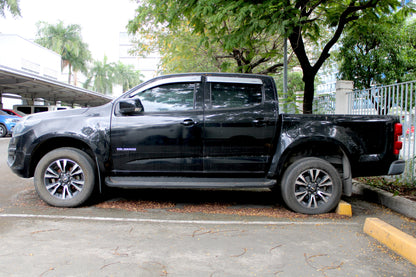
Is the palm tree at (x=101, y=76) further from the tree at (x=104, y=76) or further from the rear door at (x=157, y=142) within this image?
the rear door at (x=157, y=142)

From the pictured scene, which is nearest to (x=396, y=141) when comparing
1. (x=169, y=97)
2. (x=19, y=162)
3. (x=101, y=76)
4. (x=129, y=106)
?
(x=169, y=97)

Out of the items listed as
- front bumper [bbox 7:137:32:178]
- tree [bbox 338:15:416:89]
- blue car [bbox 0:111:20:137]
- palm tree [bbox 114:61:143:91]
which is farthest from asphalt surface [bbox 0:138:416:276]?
palm tree [bbox 114:61:143:91]

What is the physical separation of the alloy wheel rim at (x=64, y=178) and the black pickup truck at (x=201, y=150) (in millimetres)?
13

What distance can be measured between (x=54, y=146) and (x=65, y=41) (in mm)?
48509

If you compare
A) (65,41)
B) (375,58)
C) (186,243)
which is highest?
(65,41)

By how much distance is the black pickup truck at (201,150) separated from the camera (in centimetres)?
477

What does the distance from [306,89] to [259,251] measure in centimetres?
628

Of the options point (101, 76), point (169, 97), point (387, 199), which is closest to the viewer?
point (169, 97)

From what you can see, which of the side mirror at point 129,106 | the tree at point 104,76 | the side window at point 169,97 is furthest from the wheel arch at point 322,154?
the tree at point 104,76

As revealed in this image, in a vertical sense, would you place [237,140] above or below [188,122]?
below

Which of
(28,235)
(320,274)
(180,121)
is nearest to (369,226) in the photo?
(320,274)

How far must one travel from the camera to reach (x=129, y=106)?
4695 mm

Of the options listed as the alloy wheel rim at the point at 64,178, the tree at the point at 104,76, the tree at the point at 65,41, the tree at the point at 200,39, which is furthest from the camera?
the tree at the point at 104,76

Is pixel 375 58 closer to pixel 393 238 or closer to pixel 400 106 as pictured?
pixel 400 106
